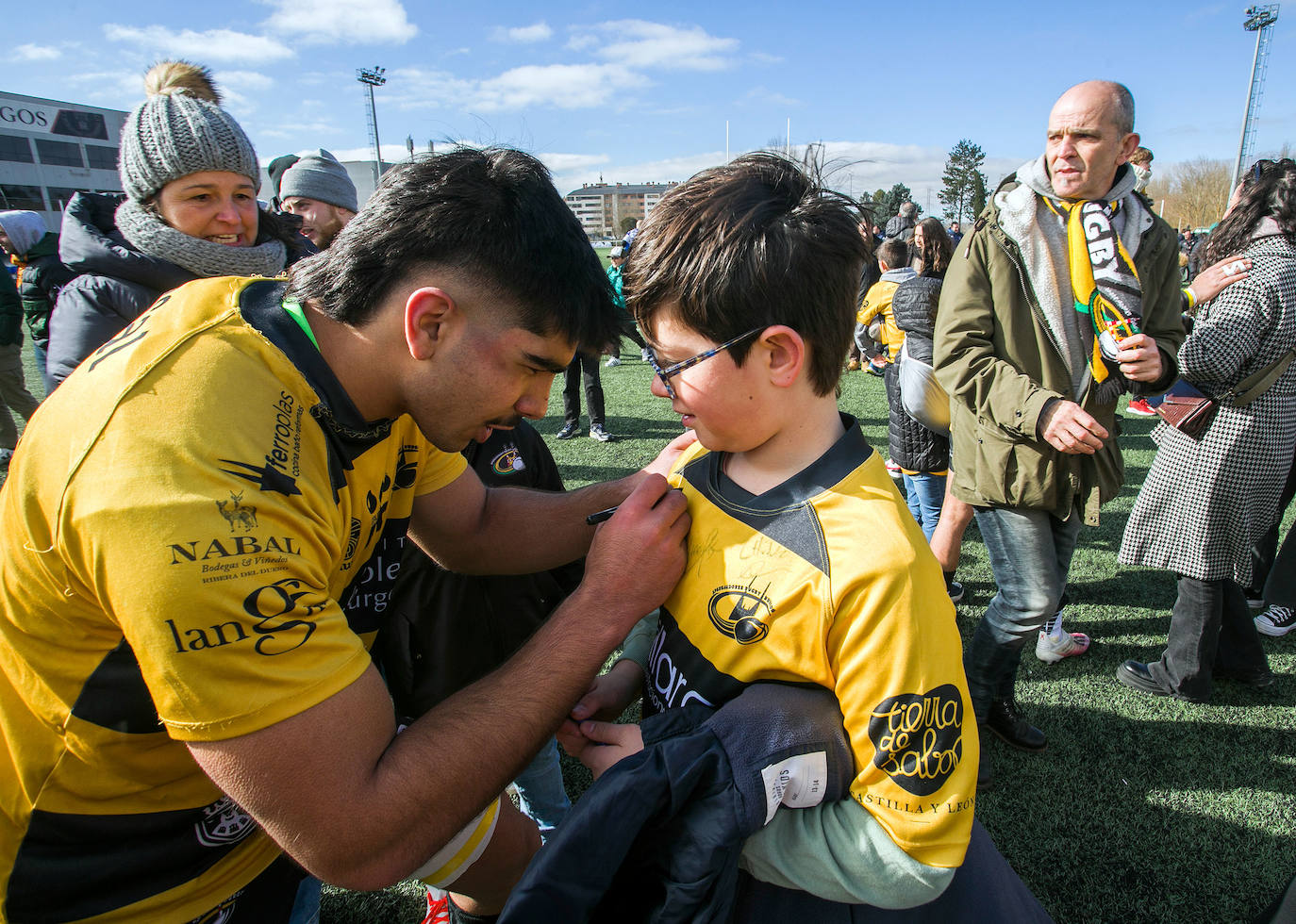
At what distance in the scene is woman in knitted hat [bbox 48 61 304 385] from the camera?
97.7 inches

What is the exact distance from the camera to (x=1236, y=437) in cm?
315

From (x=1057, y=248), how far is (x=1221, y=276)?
1.27 m

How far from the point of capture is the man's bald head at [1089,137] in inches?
99.0

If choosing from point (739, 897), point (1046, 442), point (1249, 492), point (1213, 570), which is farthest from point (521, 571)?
point (1249, 492)

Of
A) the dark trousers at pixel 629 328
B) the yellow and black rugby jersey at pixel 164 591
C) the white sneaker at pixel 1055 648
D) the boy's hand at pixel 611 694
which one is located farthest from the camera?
the white sneaker at pixel 1055 648

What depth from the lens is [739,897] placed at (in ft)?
4.21

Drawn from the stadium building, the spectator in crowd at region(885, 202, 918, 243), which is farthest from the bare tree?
the stadium building

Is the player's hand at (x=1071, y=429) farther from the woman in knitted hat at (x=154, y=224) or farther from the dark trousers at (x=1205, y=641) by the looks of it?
the woman in knitted hat at (x=154, y=224)

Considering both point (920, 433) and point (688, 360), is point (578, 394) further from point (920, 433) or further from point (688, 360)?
point (688, 360)

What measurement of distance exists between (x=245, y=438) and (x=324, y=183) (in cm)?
380

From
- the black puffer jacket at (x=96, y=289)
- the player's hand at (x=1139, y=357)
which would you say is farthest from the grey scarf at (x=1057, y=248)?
the black puffer jacket at (x=96, y=289)

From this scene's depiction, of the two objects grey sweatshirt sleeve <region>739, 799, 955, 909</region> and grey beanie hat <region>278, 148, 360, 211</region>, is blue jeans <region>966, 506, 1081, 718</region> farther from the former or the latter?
grey beanie hat <region>278, 148, 360, 211</region>

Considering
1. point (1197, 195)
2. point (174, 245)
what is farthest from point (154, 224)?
point (1197, 195)

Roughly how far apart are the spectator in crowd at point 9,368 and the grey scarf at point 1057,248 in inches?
344
